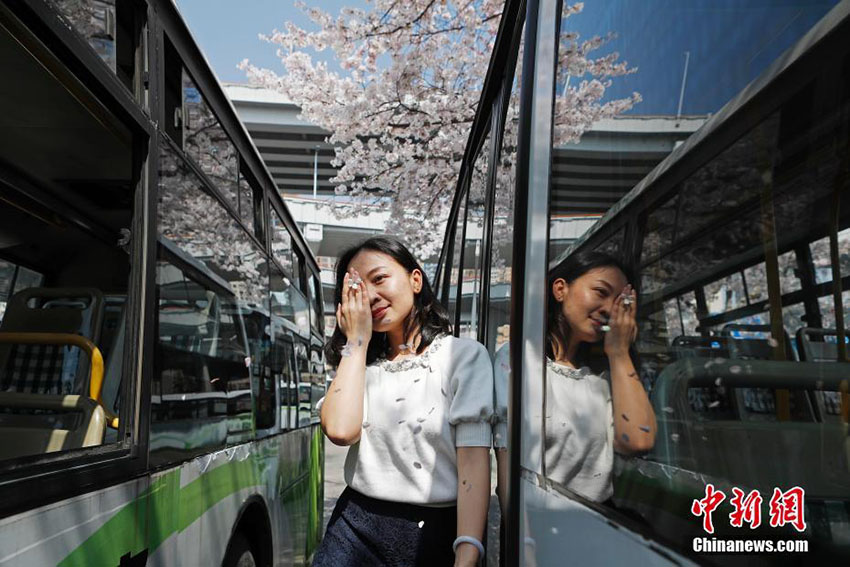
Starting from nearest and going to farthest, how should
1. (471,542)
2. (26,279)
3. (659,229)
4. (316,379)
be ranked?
(659,229)
(471,542)
(26,279)
(316,379)

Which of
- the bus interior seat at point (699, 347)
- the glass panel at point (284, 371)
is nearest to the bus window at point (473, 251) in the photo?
the glass panel at point (284, 371)

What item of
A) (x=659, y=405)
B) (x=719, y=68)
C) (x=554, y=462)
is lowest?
(x=554, y=462)

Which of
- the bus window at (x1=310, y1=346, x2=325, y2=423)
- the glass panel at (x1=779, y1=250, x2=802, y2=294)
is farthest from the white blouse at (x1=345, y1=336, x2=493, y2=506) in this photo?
the bus window at (x1=310, y1=346, x2=325, y2=423)

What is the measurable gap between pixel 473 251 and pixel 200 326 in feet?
4.20

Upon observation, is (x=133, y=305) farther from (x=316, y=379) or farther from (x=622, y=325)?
(x=316, y=379)

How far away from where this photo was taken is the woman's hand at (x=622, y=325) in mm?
1136

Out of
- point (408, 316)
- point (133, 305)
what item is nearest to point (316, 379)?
point (133, 305)

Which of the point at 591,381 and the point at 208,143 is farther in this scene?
the point at 208,143

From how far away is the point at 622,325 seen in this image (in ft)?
3.84

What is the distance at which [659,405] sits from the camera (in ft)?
3.30

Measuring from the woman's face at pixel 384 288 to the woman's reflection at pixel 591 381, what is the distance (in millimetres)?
551

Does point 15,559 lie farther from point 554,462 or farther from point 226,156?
point 226,156

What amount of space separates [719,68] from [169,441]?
6.51 ft

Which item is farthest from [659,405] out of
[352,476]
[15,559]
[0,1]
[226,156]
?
[226,156]
